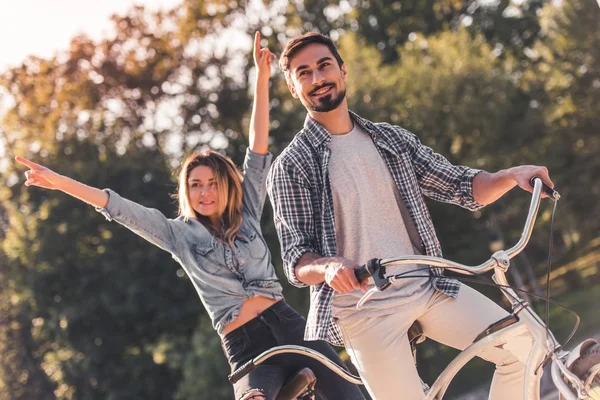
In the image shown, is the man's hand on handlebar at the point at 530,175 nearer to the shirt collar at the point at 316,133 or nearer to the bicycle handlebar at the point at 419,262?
the bicycle handlebar at the point at 419,262

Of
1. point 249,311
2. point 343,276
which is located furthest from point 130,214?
point 343,276

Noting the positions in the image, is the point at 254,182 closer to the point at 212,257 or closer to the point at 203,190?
the point at 203,190

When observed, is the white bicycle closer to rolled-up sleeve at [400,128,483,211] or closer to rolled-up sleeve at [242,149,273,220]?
rolled-up sleeve at [400,128,483,211]

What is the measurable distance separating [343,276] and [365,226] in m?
0.59

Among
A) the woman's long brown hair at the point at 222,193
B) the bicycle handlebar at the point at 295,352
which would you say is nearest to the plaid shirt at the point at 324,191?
the bicycle handlebar at the point at 295,352

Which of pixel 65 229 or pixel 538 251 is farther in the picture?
pixel 538 251

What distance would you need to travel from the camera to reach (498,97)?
22.6m

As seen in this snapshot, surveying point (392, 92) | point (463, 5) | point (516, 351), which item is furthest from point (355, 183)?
point (463, 5)

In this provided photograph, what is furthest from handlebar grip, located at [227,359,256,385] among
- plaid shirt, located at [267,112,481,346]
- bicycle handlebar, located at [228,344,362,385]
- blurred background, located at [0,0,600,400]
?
blurred background, located at [0,0,600,400]

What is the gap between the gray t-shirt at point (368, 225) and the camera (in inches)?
132

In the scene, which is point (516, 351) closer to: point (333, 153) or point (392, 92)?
point (333, 153)

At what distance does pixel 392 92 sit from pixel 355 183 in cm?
1945

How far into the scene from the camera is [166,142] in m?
25.1

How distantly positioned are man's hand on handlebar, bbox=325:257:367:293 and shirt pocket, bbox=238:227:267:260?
5.12 feet
